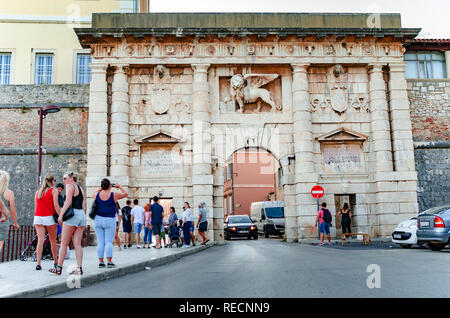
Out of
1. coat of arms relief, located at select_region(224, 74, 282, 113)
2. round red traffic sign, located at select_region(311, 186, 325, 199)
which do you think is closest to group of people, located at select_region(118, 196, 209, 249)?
round red traffic sign, located at select_region(311, 186, 325, 199)

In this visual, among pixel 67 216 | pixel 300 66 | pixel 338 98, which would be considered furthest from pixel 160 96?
pixel 67 216

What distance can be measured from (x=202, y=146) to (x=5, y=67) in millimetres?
17121

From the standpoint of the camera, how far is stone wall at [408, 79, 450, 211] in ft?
78.3

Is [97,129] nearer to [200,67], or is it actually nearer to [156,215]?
[200,67]

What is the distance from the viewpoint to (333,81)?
2306 cm

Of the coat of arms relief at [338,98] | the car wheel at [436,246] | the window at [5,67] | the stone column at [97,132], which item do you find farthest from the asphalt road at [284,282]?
the window at [5,67]

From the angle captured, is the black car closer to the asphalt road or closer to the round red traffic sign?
the round red traffic sign

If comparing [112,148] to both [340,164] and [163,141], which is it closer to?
[163,141]

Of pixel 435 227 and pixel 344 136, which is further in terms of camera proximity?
pixel 344 136

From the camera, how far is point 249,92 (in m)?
22.8

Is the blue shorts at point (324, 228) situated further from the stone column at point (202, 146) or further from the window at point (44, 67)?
the window at point (44, 67)

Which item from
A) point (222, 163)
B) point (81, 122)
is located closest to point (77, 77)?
point (81, 122)
